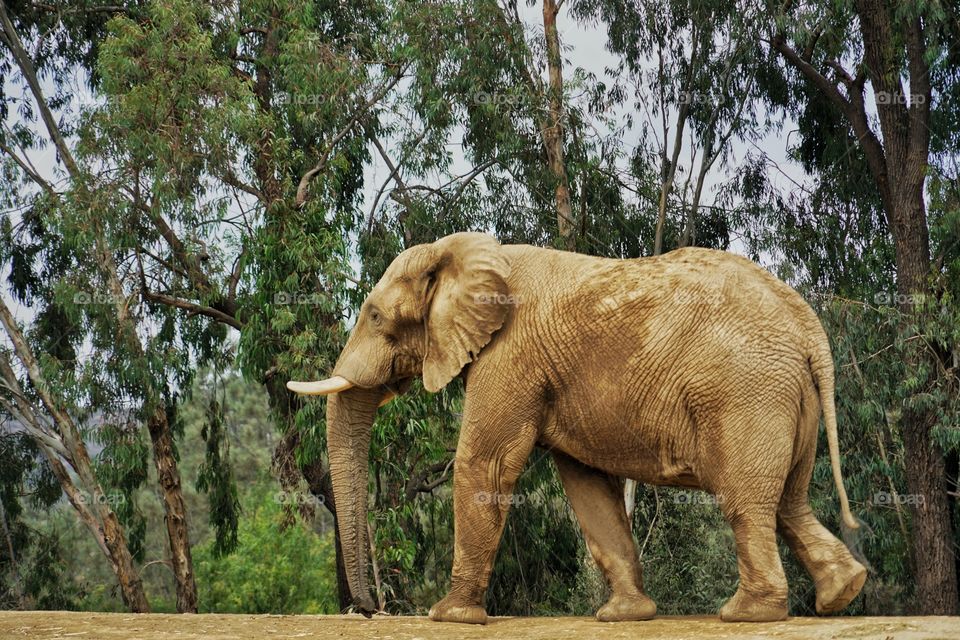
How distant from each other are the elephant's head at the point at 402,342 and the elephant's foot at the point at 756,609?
240 cm

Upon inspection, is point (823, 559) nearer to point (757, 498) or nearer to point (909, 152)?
point (757, 498)

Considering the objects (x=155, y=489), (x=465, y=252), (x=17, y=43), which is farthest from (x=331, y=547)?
(x=465, y=252)

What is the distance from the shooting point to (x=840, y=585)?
8008 mm

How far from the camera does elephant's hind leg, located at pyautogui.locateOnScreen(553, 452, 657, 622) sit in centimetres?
876

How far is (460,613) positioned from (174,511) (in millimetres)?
11728

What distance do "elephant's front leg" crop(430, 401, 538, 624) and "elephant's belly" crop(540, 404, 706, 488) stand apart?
0.25 metres

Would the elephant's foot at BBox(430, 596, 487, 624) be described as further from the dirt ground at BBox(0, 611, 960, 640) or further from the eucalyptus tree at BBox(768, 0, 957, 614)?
the eucalyptus tree at BBox(768, 0, 957, 614)

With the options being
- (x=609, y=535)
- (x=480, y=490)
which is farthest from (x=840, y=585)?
(x=480, y=490)

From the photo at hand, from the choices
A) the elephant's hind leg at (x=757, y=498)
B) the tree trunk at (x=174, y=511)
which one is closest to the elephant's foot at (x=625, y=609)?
the elephant's hind leg at (x=757, y=498)

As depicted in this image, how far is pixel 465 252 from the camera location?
9.07 meters

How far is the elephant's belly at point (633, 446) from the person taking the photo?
8.26m

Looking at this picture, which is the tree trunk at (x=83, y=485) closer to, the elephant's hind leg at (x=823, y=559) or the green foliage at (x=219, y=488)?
the green foliage at (x=219, y=488)

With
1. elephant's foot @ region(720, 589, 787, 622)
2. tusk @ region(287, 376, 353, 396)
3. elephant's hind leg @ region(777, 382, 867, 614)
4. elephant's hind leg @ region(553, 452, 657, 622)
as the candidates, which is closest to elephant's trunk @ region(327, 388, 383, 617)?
tusk @ region(287, 376, 353, 396)

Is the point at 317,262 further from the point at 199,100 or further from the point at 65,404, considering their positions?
the point at 65,404
